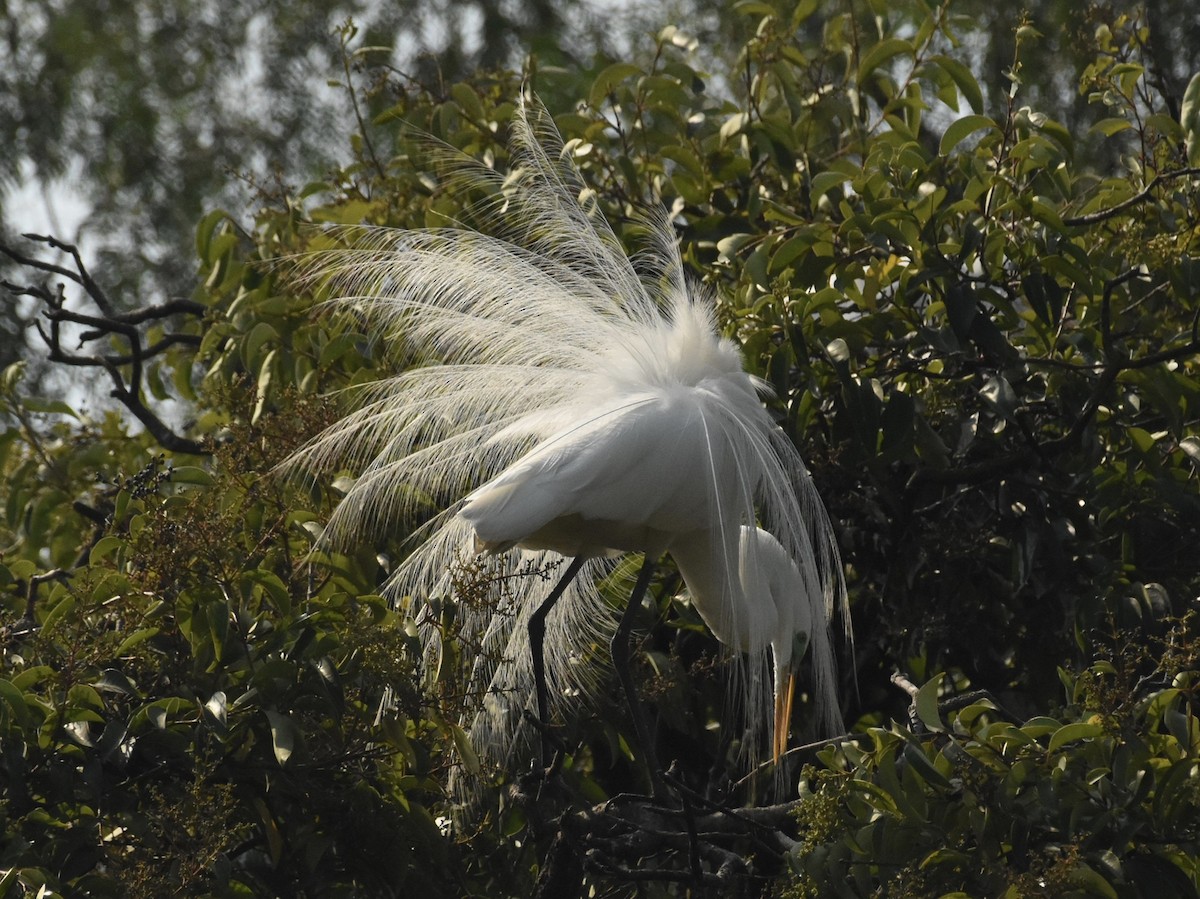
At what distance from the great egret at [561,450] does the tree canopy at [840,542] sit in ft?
0.34

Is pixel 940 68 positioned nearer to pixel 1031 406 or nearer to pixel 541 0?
pixel 1031 406

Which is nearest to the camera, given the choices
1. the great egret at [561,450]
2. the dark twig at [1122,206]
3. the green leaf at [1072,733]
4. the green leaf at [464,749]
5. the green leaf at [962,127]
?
the green leaf at [1072,733]

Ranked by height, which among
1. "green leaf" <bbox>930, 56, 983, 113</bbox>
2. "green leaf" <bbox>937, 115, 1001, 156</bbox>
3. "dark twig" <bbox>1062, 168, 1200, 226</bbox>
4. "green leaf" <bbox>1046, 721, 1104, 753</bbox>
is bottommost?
"green leaf" <bbox>1046, 721, 1104, 753</bbox>

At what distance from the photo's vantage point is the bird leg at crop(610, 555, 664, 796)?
2207mm

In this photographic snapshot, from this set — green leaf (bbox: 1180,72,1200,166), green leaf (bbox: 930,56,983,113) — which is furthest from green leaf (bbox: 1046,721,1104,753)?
green leaf (bbox: 930,56,983,113)

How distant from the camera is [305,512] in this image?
7.55ft

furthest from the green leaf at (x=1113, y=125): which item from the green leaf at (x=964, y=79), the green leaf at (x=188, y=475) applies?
the green leaf at (x=188, y=475)

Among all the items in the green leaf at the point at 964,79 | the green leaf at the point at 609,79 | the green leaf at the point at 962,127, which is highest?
the green leaf at the point at 609,79

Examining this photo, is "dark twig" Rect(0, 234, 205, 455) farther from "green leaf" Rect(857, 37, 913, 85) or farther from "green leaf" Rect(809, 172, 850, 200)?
"green leaf" Rect(857, 37, 913, 85)

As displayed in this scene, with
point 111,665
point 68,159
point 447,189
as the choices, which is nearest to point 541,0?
point 68,159

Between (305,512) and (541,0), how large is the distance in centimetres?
567

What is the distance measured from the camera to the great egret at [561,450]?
216 centimetres

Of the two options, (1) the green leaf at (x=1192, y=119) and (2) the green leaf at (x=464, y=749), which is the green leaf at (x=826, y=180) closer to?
(1) the green leaf at (x=1192, y=119)

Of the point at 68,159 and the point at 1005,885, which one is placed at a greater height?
the point at 68,159
